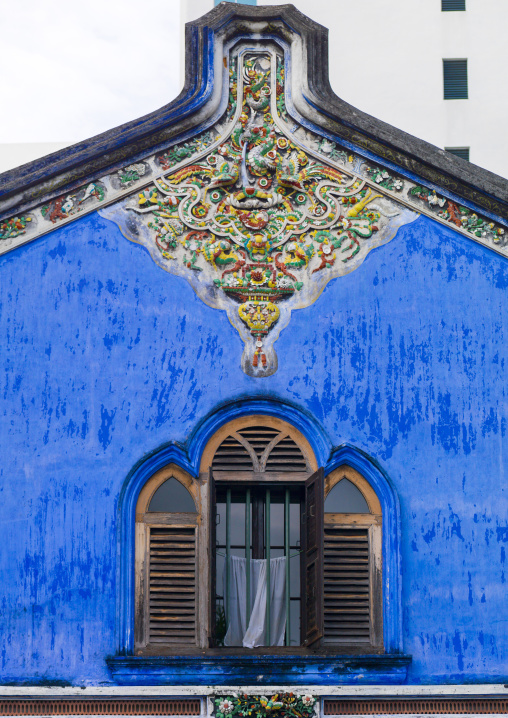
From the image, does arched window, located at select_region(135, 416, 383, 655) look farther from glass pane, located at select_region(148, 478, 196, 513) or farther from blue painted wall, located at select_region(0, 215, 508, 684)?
blue painted wall, located at select_region(0, 215, 508, 684)

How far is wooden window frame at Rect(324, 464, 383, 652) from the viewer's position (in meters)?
14.2

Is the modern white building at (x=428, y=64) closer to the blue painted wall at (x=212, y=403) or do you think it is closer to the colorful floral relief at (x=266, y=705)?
the blue painted wall at (x=212, y=403)

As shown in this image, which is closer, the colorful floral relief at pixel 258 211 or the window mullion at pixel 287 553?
the window mullion at pixel 287 553

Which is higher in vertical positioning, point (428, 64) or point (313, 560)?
point (428, 64)

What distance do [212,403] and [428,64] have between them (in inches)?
648

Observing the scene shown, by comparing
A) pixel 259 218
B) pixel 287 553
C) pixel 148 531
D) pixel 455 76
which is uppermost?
pixel 455 76

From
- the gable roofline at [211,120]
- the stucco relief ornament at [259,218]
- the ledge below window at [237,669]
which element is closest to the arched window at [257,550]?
the ledge below window at [237,669]

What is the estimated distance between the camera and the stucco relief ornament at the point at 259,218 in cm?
1496

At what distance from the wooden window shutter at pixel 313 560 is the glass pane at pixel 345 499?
26cm

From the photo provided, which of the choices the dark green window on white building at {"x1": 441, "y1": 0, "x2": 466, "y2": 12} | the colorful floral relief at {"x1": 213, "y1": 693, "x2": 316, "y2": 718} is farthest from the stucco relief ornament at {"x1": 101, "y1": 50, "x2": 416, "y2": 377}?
the dark green window on white building at {"x1": 441, "y1": 0, "x2": 466, "y2": 12}

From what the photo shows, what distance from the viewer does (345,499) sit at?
14648 millimetres

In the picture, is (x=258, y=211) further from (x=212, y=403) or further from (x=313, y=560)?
(x=313, y=560)

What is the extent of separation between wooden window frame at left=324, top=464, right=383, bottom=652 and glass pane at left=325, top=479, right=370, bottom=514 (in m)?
0.04

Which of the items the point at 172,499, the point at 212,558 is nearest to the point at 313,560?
the point at 212,558
